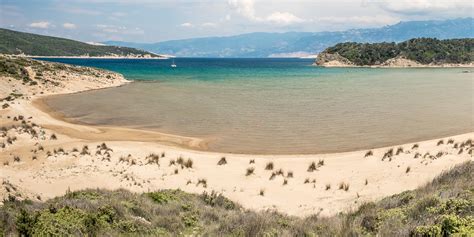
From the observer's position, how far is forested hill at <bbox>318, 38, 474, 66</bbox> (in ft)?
506

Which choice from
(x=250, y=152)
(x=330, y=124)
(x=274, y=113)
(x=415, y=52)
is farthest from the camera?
(x=415, y=52)

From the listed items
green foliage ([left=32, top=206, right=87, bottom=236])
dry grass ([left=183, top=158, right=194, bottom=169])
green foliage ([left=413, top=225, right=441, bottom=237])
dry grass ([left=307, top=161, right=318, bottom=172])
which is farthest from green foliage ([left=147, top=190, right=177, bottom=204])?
dry grass ([left=307, top=161, right=318, bottom=172])

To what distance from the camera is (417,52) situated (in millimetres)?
157250

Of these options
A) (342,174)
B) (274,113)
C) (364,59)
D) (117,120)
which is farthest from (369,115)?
(364,59)

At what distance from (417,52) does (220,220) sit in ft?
556

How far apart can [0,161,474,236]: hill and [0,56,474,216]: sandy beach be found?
3.59 metres

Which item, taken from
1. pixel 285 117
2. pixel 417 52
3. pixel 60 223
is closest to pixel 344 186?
pixel 60 223

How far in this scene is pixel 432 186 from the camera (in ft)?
34.1

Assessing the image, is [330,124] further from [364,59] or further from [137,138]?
[364,59]

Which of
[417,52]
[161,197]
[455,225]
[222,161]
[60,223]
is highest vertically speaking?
[417,52]

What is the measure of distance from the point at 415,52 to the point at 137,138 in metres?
A: 159

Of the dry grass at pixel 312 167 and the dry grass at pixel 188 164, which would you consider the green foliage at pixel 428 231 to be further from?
the dry grass at pixel 188 164

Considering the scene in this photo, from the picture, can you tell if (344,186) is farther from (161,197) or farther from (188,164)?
(161,197)

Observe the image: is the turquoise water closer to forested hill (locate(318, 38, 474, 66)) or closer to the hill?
the hill
